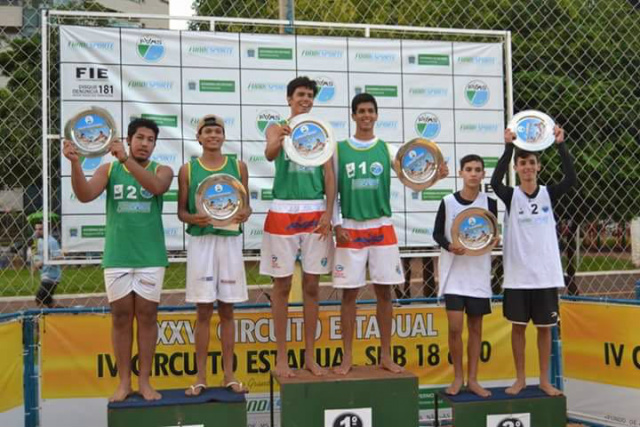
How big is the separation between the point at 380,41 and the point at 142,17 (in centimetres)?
186

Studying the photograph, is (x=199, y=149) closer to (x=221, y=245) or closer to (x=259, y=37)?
(x=259, y=37)

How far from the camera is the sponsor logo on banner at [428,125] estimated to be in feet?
17.1

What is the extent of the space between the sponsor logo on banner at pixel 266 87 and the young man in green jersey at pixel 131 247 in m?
1.42

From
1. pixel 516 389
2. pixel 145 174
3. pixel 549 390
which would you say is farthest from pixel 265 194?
pixel 549 390

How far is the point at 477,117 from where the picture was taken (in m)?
5.32

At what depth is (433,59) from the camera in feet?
17.4

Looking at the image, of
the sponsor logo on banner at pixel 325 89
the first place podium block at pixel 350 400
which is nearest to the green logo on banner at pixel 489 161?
the sponsor logo on banner at pixel 325 89

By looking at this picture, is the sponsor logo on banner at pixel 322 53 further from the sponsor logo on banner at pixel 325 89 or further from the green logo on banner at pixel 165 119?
the green logo on banner at pixel 165 119

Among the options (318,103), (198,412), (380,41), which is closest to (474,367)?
(198,412)

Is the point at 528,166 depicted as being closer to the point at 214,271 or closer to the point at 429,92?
the point at 429,92

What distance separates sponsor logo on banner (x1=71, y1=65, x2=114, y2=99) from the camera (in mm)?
4688

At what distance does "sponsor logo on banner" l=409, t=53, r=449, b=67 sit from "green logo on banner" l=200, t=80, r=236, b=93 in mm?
1483

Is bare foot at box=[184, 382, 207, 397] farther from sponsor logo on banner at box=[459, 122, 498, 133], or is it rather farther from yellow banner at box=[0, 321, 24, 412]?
sponsor logo on banner at box=[459, 122, 498, 133]

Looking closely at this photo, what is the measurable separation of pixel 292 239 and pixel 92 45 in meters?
2.26
